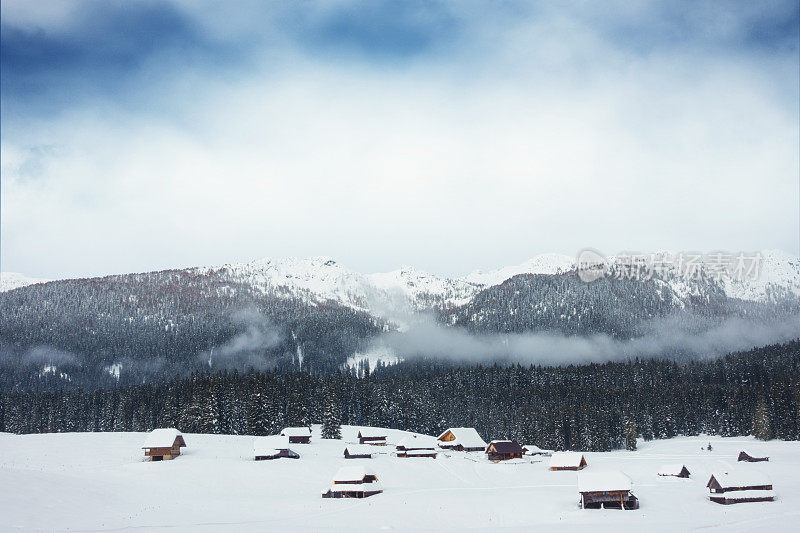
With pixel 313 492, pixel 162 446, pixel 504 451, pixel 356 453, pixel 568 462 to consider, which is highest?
pixel 162 446

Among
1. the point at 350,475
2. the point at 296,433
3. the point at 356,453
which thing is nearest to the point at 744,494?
the point at 350,475

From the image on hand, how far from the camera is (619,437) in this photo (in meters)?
127

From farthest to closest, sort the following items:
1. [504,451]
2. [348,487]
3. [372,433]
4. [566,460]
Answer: [372,433] → [504,451] → [566,460] → [348,487]

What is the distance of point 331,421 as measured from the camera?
11950 centimetres

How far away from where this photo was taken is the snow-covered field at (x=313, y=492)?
47.6 m

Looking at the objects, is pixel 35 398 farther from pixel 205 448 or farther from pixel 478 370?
pixel 478 370

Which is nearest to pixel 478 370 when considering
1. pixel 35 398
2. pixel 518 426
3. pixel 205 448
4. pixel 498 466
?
pixel 518 426

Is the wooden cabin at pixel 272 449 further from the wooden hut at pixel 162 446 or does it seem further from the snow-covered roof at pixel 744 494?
the snow-covered roof at pixel 744 494

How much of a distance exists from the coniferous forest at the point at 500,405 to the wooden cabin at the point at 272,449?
72.7 ft

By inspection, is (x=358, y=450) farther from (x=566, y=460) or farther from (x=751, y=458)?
(x=751, y=458)

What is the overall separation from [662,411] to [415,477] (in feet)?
256

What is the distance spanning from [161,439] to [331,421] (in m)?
39.8

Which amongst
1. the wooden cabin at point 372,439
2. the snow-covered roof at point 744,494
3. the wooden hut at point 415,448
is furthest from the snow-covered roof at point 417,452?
the snow-covered roof at point 744,494

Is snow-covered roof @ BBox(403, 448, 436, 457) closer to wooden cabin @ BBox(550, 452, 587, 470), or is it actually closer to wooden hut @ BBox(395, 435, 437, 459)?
wooden hut @ BBox(395, 435, 437, 459)
